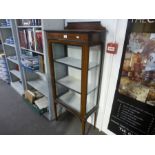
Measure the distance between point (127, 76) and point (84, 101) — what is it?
572mm

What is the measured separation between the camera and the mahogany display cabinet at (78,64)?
118cm

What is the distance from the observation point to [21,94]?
8.89 feet

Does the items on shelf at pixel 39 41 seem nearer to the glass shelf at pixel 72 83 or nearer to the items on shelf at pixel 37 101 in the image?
the glass shelf at pixel 72 83

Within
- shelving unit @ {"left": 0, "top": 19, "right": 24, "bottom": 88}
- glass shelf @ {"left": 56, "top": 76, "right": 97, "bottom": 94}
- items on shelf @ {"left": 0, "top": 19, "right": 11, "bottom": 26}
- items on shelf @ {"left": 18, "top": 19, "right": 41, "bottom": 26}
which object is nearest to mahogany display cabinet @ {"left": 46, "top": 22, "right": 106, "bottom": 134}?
glass shelf @ {"left": 56, "top": 76, "right": 97, "bottom": 94}

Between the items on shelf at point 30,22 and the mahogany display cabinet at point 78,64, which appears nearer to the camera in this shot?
the mahogany display cabinet at point 78,64

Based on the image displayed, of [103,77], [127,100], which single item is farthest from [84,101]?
[127,100]

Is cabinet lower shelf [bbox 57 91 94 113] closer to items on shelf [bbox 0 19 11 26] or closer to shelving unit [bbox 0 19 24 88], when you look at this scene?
shelving unit [bbox 0 19 24 88]

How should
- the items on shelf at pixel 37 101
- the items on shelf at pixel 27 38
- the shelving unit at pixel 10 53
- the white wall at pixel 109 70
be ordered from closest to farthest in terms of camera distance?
the white wall at pixel 109 70 → the items on shelf at pixel 27 38 → the items on shelf at pixel 37 101 → the shelving unit at pixel 10 53

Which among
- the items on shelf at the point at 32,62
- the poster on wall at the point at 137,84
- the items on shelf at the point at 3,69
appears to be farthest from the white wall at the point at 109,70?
the items on shelf at the point at 3,69

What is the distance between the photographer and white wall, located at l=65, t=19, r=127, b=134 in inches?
47.3

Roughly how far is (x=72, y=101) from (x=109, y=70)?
749 mm

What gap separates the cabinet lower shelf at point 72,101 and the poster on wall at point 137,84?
1.41 ft

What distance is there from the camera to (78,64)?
1455 millimetres

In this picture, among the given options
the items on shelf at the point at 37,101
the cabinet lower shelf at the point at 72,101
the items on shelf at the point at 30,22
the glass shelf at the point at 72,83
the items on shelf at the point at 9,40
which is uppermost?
the items on shelf at the point at 30,22
